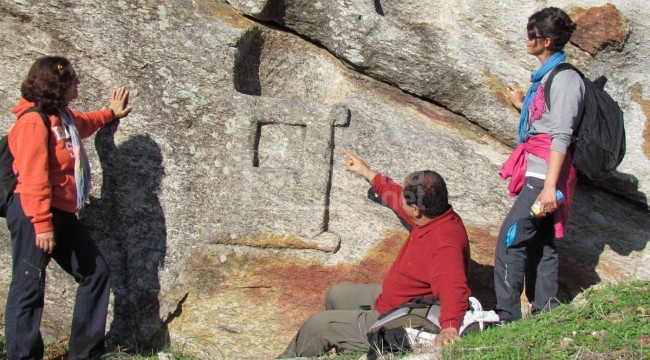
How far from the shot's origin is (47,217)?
572 centimetres

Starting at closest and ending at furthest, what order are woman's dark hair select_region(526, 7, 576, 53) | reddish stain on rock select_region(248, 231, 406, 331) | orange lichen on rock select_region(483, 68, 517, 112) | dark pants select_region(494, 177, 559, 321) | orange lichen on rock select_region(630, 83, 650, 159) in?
woman's dark hair select_region(526, 7, 576, 53) → dark pants select_region(494, 177, 559, 321) → reddish stain on rock select_region(248, 231, 406, 331) → orange lichen on rock select_region(630, 83, 650, 159) → orange lichen on rock select_region(483, 68, 517, 112)

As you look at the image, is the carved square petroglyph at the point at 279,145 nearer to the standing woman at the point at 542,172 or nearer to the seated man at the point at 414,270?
the seated man at the point at 414,270

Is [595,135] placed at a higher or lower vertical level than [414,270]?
higher

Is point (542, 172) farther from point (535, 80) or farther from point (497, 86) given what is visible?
point (497, 86)

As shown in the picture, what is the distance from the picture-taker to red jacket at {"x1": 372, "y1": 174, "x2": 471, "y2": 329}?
18.1 ft

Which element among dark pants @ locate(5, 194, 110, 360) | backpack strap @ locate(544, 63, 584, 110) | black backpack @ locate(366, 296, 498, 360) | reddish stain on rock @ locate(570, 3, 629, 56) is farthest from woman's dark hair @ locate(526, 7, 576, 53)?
dark pants @ locate(5, 194, 110, 360)

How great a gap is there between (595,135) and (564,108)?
318 mm

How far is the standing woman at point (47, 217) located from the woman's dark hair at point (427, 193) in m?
2.33

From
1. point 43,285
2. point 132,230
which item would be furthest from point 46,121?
point 132,230

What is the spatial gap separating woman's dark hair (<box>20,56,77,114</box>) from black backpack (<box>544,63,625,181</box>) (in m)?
3.38

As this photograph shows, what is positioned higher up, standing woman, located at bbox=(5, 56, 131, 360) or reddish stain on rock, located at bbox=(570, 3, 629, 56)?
reddish stain on rock, located at bbox=(570, 3, 629, 56)

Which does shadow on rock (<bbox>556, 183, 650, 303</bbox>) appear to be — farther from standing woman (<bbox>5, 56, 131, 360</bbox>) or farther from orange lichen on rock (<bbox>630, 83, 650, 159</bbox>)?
standing woman (<bbox>5, 56, 131, 360</bbox>)

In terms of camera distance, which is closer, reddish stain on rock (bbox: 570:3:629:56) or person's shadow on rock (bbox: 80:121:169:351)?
person's shadow on rock (bbox: 80:121:169:351)

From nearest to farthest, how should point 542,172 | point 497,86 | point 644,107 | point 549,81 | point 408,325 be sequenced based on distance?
point 408,325
point 549,81
point 542,172
point 644,107
point 497,86
